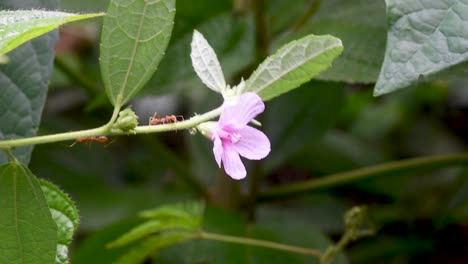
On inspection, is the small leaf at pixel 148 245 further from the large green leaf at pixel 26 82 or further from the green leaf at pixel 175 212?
the large green leaf at pixel 26 82

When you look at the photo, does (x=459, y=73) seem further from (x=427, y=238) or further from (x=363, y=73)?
(x=427, y=238)

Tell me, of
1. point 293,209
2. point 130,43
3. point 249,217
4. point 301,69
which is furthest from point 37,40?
point 293,209

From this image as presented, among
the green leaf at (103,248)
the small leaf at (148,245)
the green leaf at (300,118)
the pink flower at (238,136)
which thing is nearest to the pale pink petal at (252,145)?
the pink flower at (238,136)

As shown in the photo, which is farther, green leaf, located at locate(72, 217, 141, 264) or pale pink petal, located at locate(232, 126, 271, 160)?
green leaf, located at locate(72, 217, 141, 264)

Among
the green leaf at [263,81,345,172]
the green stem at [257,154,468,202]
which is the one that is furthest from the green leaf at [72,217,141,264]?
the green leaf at [263,81,345,172]

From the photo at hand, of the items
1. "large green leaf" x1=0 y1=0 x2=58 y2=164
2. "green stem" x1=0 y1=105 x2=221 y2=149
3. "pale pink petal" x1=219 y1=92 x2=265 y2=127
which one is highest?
"large green leaf" x1=0 y1=0 x2=58 y2=164

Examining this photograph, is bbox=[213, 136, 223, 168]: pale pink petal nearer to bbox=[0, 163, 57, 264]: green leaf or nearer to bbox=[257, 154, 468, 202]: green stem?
bbox=[0, 163, 57, 264]: green leaf
